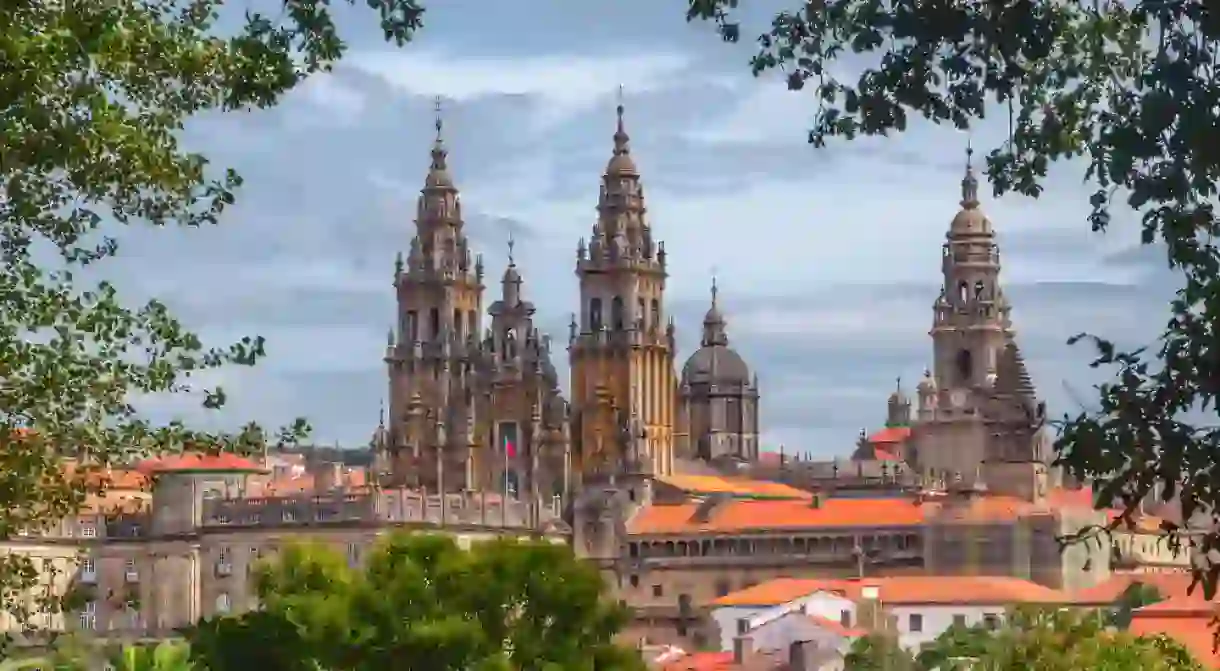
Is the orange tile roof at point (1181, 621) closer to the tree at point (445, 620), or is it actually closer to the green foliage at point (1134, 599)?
the green foliage at point (1134, 599)

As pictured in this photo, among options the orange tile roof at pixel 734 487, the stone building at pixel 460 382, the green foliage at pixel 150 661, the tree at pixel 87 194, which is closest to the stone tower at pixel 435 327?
the stone building at pixel 460 382

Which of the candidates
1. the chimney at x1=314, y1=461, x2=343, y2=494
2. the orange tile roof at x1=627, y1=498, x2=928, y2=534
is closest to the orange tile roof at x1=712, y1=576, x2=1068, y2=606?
the orange tile roof at x1=627, y1=498, x2=928, y2=534

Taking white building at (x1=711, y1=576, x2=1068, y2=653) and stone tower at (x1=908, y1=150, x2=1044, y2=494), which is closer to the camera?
white building at (x1=711, y1=576, x2=1068, y2=653)

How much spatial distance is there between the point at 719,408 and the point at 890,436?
808 inches

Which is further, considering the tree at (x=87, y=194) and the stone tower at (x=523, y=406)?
the stone tower at (x=523, y=406)

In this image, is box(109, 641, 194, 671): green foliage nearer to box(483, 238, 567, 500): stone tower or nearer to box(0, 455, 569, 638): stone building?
box(0, 455, 569, 638): stone building

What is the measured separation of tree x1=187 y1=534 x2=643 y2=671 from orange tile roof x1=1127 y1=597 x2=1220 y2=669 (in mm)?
27043

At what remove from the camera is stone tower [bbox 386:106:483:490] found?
12162 cm

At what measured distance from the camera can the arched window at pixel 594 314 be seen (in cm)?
12294

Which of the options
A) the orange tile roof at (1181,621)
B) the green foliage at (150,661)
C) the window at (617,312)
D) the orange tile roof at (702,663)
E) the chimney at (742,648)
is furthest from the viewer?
the window at (617,312)

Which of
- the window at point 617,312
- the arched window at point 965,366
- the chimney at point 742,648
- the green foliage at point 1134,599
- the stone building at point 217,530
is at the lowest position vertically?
the chimney at point 742,648

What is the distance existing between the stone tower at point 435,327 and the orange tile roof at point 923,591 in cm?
1754

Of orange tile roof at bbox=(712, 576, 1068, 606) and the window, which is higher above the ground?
the window

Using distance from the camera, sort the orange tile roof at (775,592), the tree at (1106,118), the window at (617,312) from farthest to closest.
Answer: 1. the window at (617,312)
2. the orange tile roof at (775,592)
3. the tree at (1106,118)
